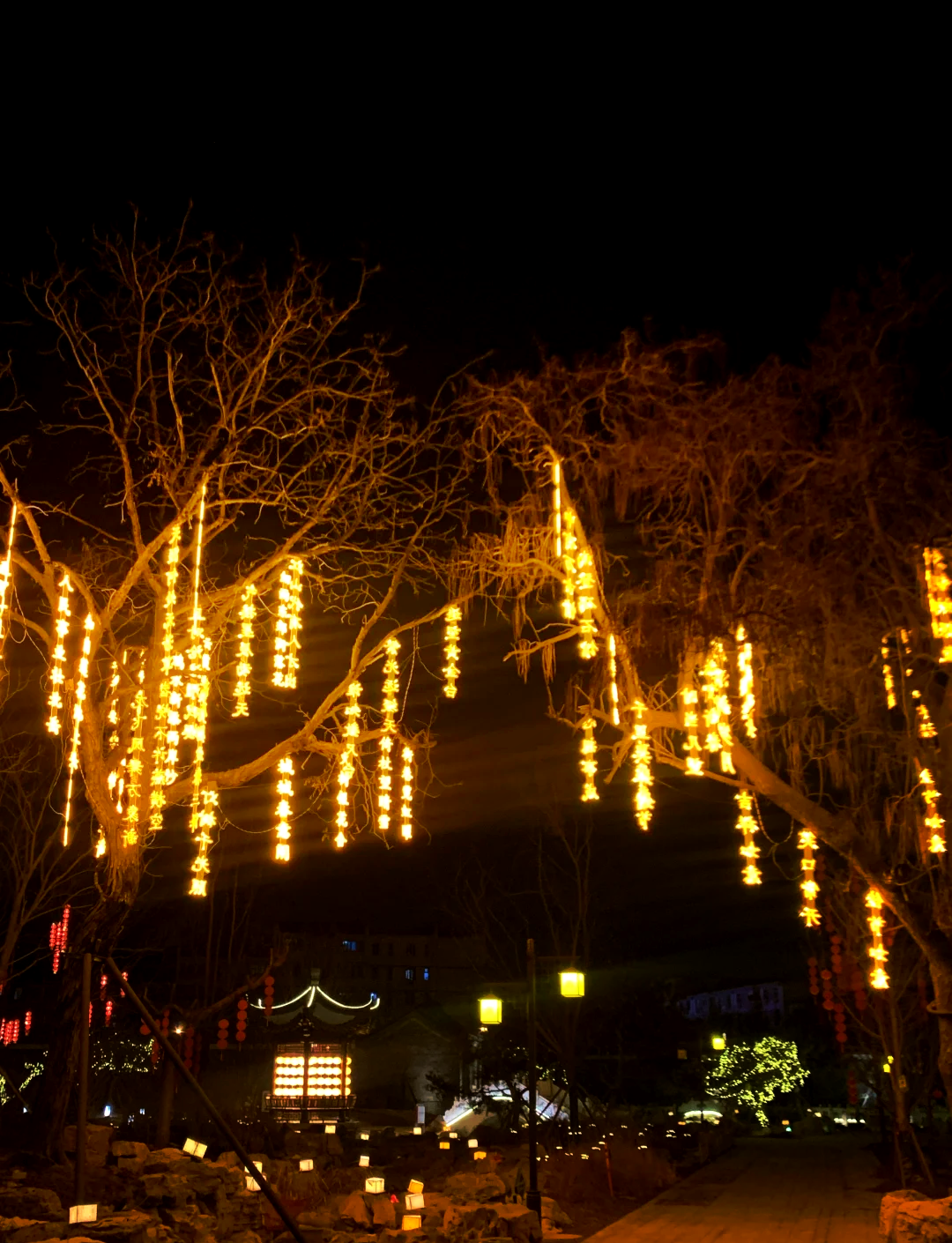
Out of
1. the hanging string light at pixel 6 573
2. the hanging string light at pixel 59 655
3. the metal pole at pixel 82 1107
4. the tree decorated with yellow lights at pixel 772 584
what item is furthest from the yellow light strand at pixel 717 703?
the hanging string light at pixel 6 573

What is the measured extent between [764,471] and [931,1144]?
19448 millimetres

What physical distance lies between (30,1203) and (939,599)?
9241 mm

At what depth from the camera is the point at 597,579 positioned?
9.80 metres

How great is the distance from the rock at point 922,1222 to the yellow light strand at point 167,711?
7.52 metres

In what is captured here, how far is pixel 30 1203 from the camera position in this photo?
9219 mm

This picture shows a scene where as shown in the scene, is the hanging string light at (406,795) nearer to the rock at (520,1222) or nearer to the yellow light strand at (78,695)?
the yellow light strand at (78,695)

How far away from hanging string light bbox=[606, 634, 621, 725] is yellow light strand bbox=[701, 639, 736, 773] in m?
0.77

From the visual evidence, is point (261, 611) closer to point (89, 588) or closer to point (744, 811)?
point (89, 588)

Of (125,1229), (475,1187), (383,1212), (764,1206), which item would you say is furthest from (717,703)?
(764,1206)

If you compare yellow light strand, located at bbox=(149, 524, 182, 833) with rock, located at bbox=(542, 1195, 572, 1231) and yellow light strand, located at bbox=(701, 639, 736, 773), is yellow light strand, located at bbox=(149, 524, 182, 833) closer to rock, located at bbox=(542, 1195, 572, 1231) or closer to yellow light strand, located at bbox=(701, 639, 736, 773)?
yellow light strand, located at bbox=(701, 639, 736, 773)

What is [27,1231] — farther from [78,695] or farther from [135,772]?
[78,695]

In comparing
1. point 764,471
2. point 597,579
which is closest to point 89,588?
point 597,579

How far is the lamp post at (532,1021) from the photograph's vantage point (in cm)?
1246

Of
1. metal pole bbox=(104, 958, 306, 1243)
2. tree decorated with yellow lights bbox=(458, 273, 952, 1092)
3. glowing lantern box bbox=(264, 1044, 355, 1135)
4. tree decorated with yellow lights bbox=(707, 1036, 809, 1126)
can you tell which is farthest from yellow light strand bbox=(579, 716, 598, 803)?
tree decorated with yellow lights bbox=(707, 1036, 809, 1126)
